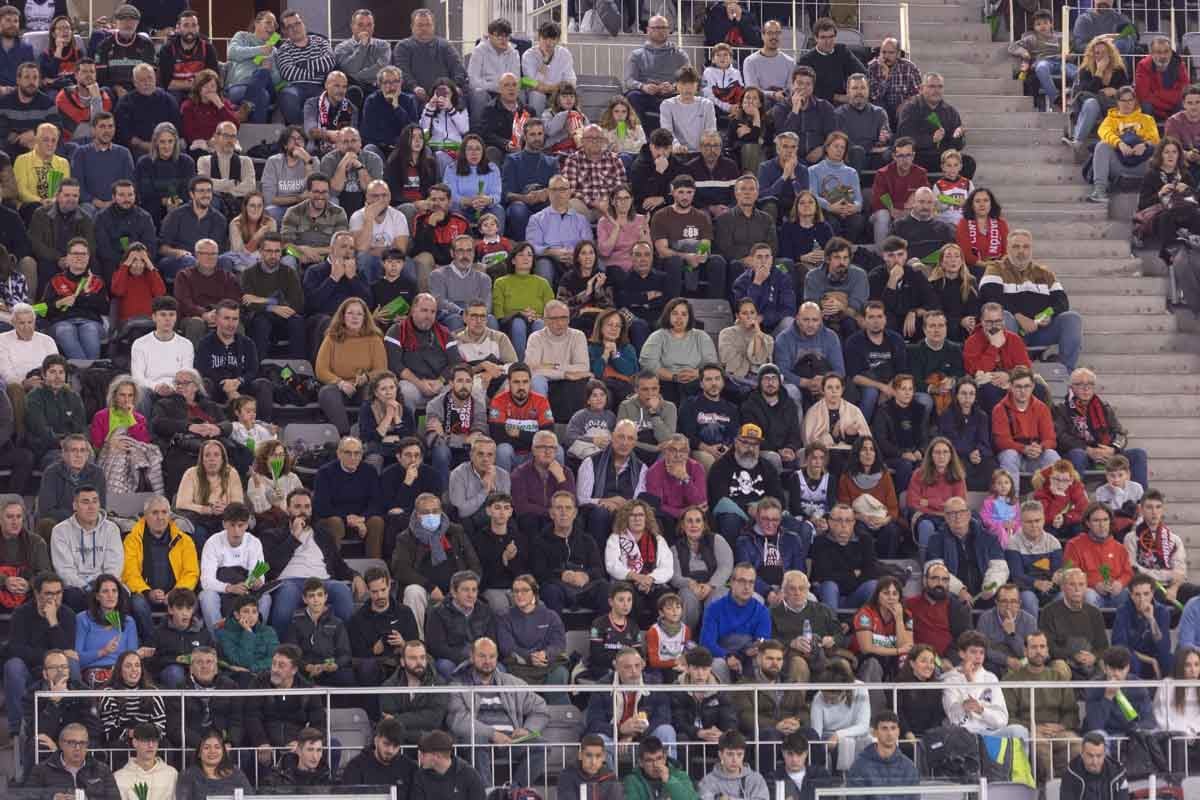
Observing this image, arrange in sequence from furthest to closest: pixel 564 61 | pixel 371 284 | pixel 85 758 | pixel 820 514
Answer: pixel 564 61
pixel 371 284
pixel 820 514
pixel 85 758

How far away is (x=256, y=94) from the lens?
23.5 metres

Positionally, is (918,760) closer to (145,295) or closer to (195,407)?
(195,407)

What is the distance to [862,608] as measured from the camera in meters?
18.7

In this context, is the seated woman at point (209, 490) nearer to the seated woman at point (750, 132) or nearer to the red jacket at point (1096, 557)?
the red jacket at point (1096, 557)

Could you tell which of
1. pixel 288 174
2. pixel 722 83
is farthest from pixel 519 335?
pixel 722 83

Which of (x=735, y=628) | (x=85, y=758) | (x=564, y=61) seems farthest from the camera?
(x=564, y=61)

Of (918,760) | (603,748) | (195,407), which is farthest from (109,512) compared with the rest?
(918,760)

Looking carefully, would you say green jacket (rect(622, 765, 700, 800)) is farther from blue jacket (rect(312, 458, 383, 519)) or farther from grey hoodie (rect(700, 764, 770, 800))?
blue jacket (rect(312, 458, 383, 519))

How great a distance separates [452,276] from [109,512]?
3650 millimetres

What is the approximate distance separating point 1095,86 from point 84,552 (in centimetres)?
1106

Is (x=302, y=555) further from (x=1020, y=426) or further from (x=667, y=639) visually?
(x=1020, y=426)

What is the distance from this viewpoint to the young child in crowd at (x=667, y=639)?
1817cm

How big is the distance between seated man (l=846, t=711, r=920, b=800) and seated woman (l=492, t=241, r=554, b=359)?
17.8 ft

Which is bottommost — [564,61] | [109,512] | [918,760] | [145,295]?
[918,760]
